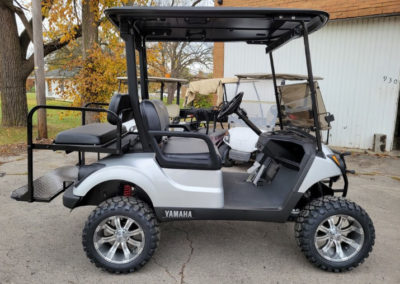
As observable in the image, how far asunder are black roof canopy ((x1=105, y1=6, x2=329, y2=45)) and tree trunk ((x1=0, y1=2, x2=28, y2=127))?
27.4ft

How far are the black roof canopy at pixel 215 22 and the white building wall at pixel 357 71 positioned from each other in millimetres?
5961

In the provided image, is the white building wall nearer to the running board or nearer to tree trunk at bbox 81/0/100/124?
tree trunk at bbox 81/0/100/124

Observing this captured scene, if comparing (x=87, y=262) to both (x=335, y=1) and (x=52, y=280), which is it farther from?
(x=335, y=1)

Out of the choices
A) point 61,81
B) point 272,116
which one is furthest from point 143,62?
point 61,81

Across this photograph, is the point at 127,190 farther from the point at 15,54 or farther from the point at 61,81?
the point at 61,81

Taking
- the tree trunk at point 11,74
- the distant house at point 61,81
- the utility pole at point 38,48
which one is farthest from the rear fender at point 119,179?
the tree trunk at point 11,74

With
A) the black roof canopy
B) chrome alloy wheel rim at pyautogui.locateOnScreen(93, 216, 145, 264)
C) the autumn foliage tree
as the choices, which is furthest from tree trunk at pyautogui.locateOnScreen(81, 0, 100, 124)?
chrome alloy wheel rim at pyautogui.locateOnScreen(93, 216, 145, 264)

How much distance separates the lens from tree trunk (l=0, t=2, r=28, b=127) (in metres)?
9.60

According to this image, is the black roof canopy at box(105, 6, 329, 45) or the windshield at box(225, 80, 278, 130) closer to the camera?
the black roof canopy at box(105, 6, 329, 45)

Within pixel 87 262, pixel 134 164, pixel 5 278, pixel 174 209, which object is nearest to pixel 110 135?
pixel 134 164

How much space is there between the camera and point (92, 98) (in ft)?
32.3

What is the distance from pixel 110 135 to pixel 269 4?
8060 mm

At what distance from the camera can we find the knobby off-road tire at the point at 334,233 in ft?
8.22

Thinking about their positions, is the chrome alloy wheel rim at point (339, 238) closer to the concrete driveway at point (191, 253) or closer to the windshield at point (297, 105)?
the concrete driveway at point (191, 253)
